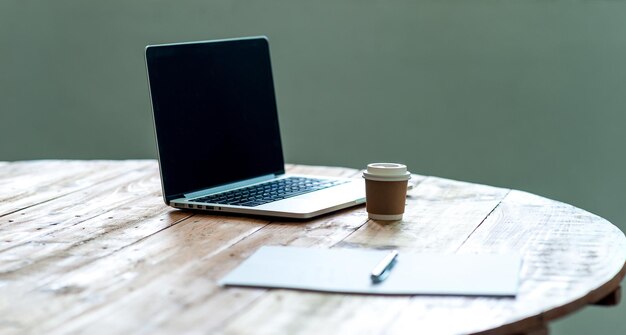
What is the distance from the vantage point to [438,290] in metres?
0.97

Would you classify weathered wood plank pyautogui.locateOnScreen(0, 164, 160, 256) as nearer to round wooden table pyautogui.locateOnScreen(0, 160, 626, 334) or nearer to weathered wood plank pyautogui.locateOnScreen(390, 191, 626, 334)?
round wooden table pyautogui.locateOnScreen(0, 160, 626, 334)

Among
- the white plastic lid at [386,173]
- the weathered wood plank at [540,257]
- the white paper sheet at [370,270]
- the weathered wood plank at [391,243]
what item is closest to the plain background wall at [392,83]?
the weathered wood plank at [391,243]

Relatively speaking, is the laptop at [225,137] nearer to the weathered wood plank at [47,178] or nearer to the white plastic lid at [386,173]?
the white plastic lid at [386,173]

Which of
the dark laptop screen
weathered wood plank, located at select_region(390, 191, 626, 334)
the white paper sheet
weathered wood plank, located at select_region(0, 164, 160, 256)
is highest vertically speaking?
the dark laptop screen

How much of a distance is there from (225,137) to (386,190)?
36 centimetres

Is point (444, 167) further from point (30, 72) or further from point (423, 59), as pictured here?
point (30, 72)

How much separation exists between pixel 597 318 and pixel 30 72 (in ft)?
6.13

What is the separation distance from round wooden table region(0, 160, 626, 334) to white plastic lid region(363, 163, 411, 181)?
68 millimetres

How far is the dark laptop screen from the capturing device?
4.71ft

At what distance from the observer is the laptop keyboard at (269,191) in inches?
55.7

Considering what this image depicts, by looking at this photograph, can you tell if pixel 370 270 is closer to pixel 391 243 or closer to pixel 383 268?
pixel 383 268

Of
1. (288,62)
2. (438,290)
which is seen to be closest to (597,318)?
(288,62)

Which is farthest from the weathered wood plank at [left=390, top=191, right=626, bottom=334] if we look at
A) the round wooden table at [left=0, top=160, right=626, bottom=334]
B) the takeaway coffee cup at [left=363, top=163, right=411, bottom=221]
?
the takeaway coffee cup at [left=363, top=163, right=411, bottom=221]

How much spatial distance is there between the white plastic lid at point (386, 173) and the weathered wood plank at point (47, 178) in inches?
23.1
